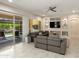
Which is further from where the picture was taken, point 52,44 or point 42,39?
point 42,39

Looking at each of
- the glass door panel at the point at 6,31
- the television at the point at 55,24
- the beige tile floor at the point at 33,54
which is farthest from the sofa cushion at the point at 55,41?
the television at the point at 55,24

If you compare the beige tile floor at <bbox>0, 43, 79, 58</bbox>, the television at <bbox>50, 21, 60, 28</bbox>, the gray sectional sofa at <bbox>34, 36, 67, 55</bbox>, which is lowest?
the beige tile floor at <bbox>0, 43, 79, 58</bbox>

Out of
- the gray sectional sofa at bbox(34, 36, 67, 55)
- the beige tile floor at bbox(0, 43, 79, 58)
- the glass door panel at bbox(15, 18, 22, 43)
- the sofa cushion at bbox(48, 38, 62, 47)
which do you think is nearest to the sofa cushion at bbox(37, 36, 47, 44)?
the gray sectional sofa at bbox(34, 36, 67, 55)

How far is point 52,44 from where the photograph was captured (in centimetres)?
442

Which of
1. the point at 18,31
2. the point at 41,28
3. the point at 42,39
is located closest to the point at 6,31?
the point at 18,31

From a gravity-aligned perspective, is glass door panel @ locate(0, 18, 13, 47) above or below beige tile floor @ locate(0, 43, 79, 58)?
above

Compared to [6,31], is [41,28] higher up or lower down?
higher up

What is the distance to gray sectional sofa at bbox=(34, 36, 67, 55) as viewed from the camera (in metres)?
4.05

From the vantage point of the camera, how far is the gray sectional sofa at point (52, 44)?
4.05 m

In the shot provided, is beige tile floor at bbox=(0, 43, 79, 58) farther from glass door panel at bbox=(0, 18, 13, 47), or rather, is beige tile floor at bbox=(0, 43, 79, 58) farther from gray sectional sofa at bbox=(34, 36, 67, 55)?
glass door panel at bbox=(0, 18, 13, 47)

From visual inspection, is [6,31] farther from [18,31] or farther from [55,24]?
[55,24]

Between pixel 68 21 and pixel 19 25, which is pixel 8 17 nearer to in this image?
pixel 19 25

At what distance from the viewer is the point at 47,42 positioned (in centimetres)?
463

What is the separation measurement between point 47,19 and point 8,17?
5.98 metres
